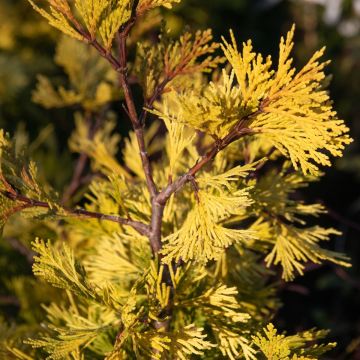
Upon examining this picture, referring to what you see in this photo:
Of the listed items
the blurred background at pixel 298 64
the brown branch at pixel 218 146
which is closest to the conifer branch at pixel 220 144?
the brown branch at pixel 218 146

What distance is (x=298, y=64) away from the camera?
370 centimetres

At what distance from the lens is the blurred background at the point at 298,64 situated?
1.61 m

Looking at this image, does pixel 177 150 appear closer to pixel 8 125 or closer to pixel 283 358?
pixel 283 358

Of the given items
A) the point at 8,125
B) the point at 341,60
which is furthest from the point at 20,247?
the point at 341,60

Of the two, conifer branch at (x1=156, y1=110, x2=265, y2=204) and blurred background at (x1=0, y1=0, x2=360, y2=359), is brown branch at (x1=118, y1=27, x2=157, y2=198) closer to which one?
conifer branch at (x1=156, y1=110, x2=265, y2=204)

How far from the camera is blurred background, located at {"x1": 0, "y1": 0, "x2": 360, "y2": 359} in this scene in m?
1.61

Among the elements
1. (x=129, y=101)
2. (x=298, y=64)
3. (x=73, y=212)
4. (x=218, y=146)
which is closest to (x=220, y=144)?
(x=218, y=146)

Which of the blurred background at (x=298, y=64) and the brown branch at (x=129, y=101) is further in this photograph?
the blurred background at (x=298, y=64)

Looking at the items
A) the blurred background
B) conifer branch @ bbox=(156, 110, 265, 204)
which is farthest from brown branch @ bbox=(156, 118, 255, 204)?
the blurred background

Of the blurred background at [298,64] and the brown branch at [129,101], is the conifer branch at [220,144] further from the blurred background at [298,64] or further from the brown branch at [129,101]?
the blurred background at [298,64]

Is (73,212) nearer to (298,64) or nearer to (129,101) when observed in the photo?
(129,101)

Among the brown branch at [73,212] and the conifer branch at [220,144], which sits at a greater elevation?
the conifer branch at [220,144]

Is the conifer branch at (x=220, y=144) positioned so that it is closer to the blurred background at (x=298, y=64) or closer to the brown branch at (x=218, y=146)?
A: the brown branch at (x=218, y=146)

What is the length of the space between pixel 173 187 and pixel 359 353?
31.4 inches
